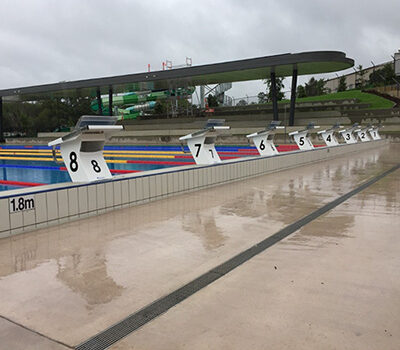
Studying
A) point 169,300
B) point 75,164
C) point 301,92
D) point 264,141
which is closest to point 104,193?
point 75,164

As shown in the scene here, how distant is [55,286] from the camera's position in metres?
2.86

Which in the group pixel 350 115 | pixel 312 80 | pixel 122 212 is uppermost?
pixel 312 80

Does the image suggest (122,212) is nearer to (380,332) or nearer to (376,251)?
(376,251)

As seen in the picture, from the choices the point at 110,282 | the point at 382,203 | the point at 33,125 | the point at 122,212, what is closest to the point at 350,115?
the point at 382,203

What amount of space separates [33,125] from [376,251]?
1982 inches

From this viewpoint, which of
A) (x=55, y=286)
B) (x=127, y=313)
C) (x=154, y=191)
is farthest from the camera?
(x=154, y=191)

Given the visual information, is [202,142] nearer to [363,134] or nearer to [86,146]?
[86,146]

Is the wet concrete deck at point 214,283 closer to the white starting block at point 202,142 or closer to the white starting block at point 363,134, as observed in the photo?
the white starting block at point 202,142

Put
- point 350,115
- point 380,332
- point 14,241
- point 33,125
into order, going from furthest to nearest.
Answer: point 33,125 < point 350,115 < point 14,241 < point 380,332

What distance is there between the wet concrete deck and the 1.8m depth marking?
320 mm

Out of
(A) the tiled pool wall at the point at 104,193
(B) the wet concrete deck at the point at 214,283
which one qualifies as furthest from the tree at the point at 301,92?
(B) the wet concrete deck at the point at 214,283

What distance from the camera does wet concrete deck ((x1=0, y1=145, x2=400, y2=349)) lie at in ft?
7.08

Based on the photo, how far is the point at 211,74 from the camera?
24781 millimetres

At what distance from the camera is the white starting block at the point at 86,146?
557cm
